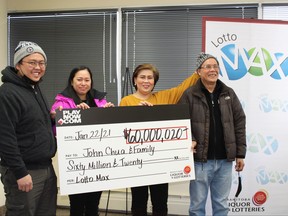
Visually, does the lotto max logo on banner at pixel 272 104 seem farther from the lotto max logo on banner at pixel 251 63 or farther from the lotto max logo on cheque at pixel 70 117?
the lotto max logo on cheque at pixel 70 117

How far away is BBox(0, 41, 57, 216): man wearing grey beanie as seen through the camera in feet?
5.39

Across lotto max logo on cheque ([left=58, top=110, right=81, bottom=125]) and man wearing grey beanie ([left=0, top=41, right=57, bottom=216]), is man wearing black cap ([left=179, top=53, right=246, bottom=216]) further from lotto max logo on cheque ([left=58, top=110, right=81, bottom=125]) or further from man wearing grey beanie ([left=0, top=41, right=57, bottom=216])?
man wearing grey beanie ([left=0, top=41, right=57, bottom=216])

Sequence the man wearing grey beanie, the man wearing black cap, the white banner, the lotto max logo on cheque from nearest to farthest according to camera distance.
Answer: the man wearing grey beanie < the lotto max logo on cheque < the man wearing black cap < the white banner

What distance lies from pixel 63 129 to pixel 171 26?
6.51ft

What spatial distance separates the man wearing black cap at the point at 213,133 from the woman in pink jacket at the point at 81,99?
2.10 feet

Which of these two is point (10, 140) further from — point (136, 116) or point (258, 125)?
point (258, 125)

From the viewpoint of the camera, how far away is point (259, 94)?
104 inches

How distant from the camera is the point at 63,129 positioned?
191cm

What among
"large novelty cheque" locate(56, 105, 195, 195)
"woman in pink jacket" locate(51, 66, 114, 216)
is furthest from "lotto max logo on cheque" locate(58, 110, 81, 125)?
"woman in pink jacket" locate(51, 66, 114, 216)

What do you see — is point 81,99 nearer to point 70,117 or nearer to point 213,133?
point 70,117

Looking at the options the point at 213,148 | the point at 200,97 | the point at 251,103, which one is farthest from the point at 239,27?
the point at 213,148

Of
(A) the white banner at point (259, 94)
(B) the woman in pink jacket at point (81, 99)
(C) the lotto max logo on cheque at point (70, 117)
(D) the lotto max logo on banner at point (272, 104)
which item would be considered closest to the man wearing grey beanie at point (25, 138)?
(C) the lotto max logo on cheque at point (70, 117)

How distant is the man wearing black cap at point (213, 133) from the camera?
83.7 inches

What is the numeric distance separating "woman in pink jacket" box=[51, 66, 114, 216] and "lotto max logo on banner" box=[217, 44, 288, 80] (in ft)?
3.62
